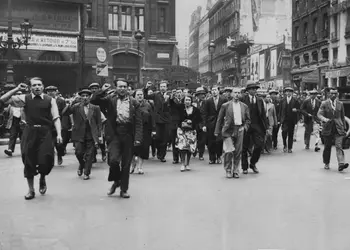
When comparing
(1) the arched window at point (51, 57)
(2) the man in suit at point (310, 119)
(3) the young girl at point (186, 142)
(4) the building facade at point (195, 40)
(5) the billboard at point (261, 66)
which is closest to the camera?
(3) the young girl at point (186, 142)

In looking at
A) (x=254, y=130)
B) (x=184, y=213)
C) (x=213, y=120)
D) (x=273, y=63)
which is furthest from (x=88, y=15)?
(x=184, y=213)

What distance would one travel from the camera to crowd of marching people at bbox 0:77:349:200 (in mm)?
8039

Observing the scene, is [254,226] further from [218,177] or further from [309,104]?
[309,104]

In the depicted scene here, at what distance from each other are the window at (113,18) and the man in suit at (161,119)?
27087 mm

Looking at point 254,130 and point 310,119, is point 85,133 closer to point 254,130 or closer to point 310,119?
point 254,130

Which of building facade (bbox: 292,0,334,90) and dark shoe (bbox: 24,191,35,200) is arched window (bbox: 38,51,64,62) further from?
dark shoe (bbox: 24,191,35,200)

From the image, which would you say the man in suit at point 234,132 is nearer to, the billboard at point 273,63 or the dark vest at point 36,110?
the dark vest at point 36,110

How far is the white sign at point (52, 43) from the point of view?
29625mm

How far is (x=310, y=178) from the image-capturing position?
10078mm

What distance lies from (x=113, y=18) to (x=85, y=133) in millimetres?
31326

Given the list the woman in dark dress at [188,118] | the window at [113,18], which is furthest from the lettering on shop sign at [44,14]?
the woman in dark dress at [188,118]

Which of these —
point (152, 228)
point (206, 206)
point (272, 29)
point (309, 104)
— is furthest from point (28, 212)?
point (272, 29)

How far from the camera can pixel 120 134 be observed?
26.6 feet

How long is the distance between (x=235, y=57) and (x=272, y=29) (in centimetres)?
668
